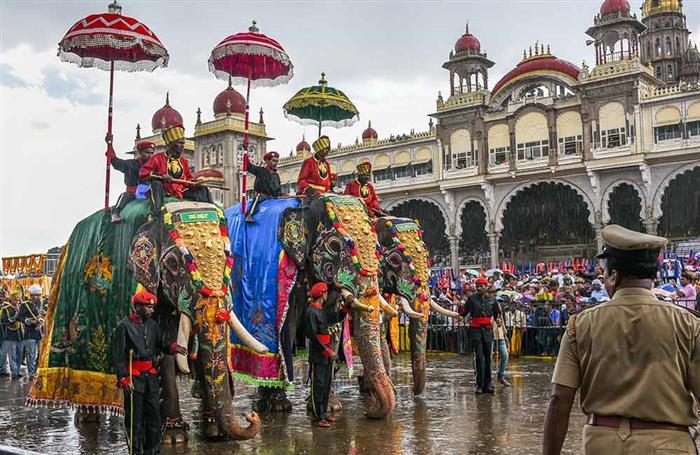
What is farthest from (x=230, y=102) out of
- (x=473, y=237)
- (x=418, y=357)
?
(x=418, y=357)

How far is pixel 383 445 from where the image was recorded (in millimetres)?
6699

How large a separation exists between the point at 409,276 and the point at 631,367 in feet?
22.3

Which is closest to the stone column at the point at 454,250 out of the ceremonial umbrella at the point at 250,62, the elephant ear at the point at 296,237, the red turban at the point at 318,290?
the ceremonial umbrella at the point at 250,62

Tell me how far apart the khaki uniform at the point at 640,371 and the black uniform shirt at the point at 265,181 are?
6589 millimetres

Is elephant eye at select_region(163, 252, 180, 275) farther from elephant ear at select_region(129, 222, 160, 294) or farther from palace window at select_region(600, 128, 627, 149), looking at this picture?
palace window at select_region(600, 128, 627, 149)

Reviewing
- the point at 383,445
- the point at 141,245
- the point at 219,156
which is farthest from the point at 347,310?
the point at 219,156

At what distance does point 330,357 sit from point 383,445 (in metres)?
1.26

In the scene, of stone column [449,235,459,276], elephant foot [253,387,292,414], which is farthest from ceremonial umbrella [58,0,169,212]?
stone column [449,235,459,276]

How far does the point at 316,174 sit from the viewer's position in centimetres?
885

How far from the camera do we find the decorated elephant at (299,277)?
25.6 feet

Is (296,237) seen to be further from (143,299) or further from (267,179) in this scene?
(143,299)

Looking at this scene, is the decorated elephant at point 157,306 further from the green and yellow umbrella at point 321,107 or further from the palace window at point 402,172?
the palace window at point 402,172

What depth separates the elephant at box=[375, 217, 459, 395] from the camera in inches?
368

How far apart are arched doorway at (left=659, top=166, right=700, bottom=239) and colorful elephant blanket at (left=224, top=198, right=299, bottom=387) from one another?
24501 millimetres
